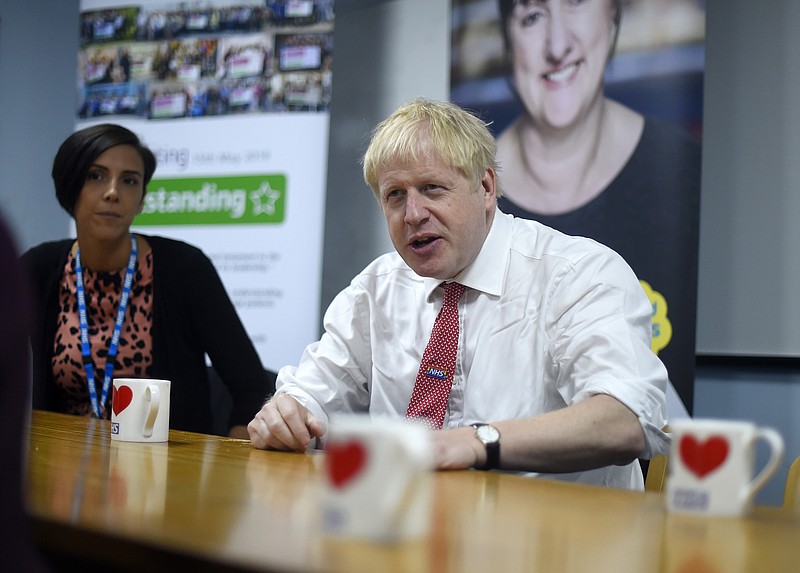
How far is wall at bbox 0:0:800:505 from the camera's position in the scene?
9.95ft

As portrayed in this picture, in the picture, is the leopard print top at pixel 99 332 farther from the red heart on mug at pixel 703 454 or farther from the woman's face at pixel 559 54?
the red heart on mug at pixel 703 454

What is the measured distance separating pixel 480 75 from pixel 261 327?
1.35 metres

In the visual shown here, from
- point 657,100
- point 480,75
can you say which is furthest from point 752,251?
point 480,75

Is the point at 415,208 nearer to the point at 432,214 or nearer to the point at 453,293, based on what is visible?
the point at 432,214

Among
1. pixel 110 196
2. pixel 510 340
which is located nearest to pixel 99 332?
pixel 110 196

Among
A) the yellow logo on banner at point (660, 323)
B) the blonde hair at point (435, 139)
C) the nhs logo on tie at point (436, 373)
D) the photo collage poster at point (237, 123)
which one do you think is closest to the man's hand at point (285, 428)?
the nhs logo on tie at point (436, 373)

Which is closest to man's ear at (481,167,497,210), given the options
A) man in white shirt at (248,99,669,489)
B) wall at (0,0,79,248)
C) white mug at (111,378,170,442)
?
man in white shirt at (248,99,669,489)

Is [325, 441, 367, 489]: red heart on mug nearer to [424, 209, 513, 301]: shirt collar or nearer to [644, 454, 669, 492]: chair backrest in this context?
[424, 209, 513, 301]: shirt collar

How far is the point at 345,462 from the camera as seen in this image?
0.76 meters

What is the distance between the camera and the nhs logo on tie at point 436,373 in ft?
5.98

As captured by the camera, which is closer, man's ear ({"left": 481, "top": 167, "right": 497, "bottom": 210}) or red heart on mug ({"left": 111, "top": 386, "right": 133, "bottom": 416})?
red heart on mug ({"left": 111, "top": 386, "right": 133, "bottom": 416})

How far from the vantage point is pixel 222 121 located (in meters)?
4.04

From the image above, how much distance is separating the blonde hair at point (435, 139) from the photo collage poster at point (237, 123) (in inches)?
71.1

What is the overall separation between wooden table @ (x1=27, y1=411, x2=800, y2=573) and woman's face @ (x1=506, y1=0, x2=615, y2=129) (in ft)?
6.79
